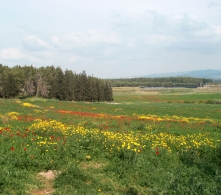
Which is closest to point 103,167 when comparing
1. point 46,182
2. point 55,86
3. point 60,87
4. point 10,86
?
point 46,182

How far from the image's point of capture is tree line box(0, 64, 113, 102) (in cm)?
7614

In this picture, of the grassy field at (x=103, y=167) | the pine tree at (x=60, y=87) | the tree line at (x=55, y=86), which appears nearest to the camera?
the grassy field at (x=103, y=167)

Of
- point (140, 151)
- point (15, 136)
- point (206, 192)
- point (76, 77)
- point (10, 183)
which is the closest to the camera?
point (206, 192)

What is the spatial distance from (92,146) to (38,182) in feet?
10.6

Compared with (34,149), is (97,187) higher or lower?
lower

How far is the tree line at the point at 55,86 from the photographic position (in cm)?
7614

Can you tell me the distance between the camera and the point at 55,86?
276ft

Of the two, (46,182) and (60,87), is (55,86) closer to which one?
(60,87)

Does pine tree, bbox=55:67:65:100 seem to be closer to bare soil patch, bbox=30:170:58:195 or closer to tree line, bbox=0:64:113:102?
tree line, bbox=0:64:113:102

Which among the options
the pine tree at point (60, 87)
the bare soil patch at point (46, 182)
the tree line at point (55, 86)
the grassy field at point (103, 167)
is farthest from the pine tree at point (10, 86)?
the bare soil patch at point (46, 182)

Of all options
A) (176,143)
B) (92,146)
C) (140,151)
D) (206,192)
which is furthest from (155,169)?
(176,143)

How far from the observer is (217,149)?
9.46 metres

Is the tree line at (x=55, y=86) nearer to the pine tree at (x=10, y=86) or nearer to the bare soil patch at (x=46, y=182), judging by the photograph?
the pine tree at (x=10, y=86)

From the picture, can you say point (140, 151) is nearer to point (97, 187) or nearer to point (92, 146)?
point (92, 146)
